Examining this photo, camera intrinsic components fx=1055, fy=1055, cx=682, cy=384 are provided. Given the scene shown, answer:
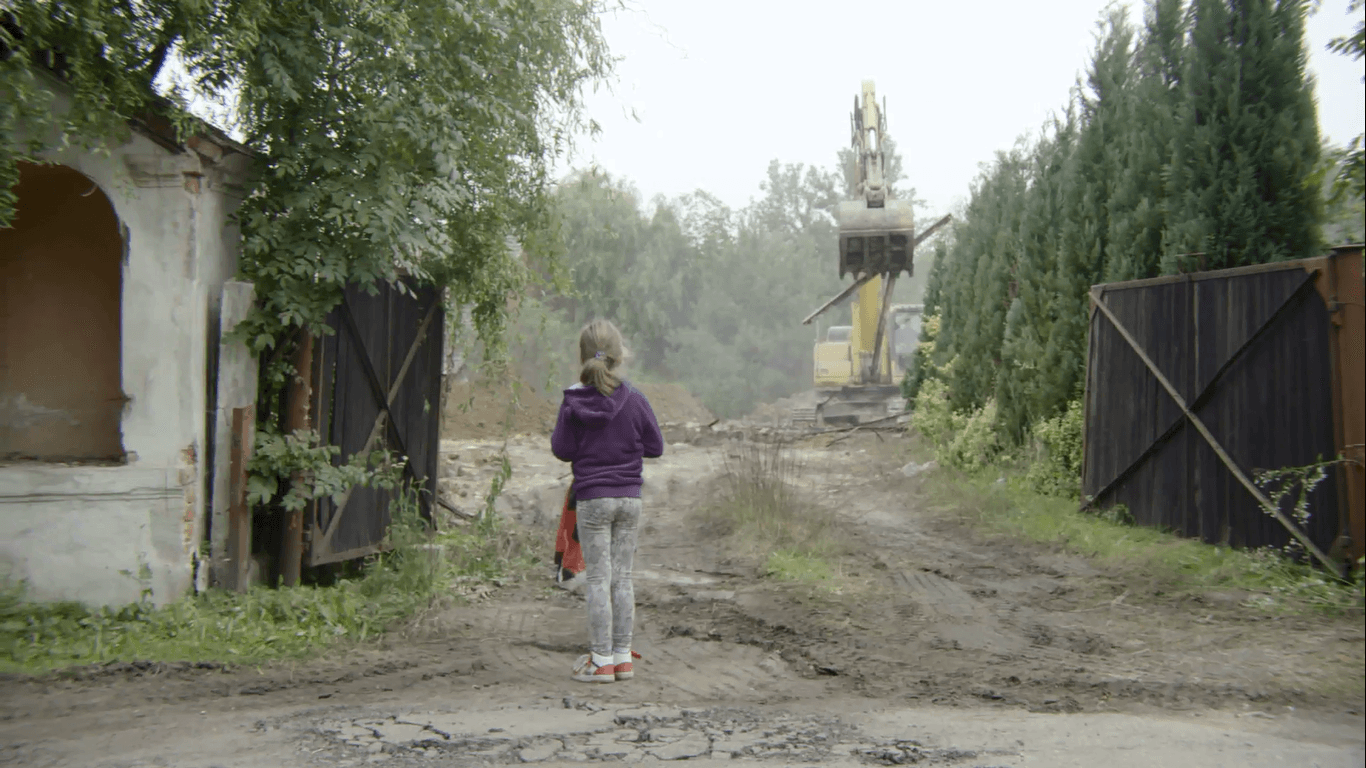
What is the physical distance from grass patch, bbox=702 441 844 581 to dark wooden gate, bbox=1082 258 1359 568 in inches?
110

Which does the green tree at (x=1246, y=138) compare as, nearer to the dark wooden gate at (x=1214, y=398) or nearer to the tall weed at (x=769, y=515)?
the dark wooden gate at (x=1214, y=398)

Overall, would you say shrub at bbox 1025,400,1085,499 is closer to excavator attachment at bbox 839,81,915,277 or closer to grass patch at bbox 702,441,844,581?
grass patch at bbox 702,441,844,581

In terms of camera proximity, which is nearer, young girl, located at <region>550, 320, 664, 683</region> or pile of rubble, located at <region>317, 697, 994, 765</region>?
pile of rubble, located at <region>317, 697, 994, 765</region>

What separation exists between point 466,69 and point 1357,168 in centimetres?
542

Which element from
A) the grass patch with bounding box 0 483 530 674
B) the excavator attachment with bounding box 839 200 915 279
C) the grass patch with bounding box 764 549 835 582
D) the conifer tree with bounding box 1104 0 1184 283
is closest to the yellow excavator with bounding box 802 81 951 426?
the excavator attachment with bounding box 839 200 915 279

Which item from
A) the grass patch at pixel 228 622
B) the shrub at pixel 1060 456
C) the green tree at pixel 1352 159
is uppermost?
the green tree at pixel 1352 159

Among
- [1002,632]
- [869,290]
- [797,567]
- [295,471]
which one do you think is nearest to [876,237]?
[869,290]

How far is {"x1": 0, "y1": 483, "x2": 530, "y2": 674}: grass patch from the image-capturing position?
562 centimetres

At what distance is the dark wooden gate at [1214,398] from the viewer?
732 cm

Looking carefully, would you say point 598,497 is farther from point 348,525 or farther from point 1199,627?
point 1199,627

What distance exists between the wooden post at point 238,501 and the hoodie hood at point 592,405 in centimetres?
240

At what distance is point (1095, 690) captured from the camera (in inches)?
205

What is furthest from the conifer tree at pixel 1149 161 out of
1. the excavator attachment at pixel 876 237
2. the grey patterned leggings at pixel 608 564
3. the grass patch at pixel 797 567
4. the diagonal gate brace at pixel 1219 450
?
the excavator attachment at pixel 876 237

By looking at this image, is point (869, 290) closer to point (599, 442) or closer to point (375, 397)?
point (375, 397)
